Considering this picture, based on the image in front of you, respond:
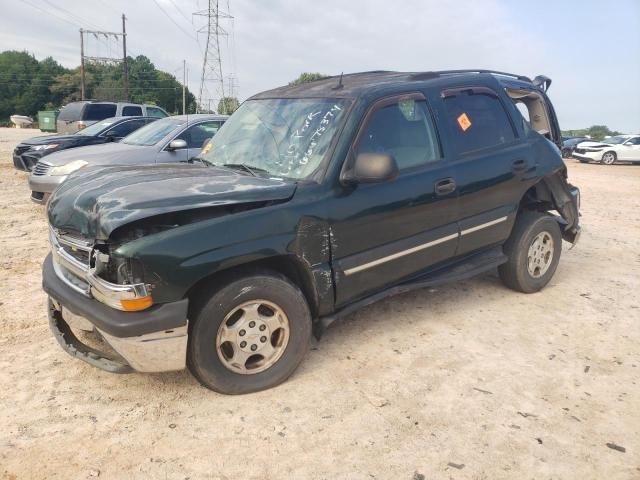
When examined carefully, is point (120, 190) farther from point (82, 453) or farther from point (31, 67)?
point (31, 67)

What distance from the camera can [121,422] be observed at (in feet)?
9.07

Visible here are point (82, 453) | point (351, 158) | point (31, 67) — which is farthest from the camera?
point (31, 67)

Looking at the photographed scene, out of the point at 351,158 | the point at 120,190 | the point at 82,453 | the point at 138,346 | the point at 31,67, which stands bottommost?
the point at 82,453

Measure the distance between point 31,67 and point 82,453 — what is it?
9413cm

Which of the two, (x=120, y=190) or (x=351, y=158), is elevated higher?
(x=351, y=158)

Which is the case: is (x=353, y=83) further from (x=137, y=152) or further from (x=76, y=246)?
(x=137, y=152)

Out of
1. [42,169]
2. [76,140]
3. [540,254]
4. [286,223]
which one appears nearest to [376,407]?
[286,223]

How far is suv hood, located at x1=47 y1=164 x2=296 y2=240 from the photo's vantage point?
2.65 meters

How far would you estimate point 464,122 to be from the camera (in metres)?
4.04

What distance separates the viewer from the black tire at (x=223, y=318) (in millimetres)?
2805

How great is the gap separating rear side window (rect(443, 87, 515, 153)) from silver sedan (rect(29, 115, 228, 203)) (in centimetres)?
399

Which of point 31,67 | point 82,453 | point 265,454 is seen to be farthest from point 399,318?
point 31,67

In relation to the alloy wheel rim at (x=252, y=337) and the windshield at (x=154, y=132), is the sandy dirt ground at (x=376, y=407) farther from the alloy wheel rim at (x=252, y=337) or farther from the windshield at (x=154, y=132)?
the windshield at (x=154, y=132)

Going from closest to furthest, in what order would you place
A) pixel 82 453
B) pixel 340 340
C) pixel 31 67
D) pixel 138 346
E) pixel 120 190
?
pixel 82 453 → pixel 138 346 → pixel 120 190 → pixel 340 340 → pixel 31 67
